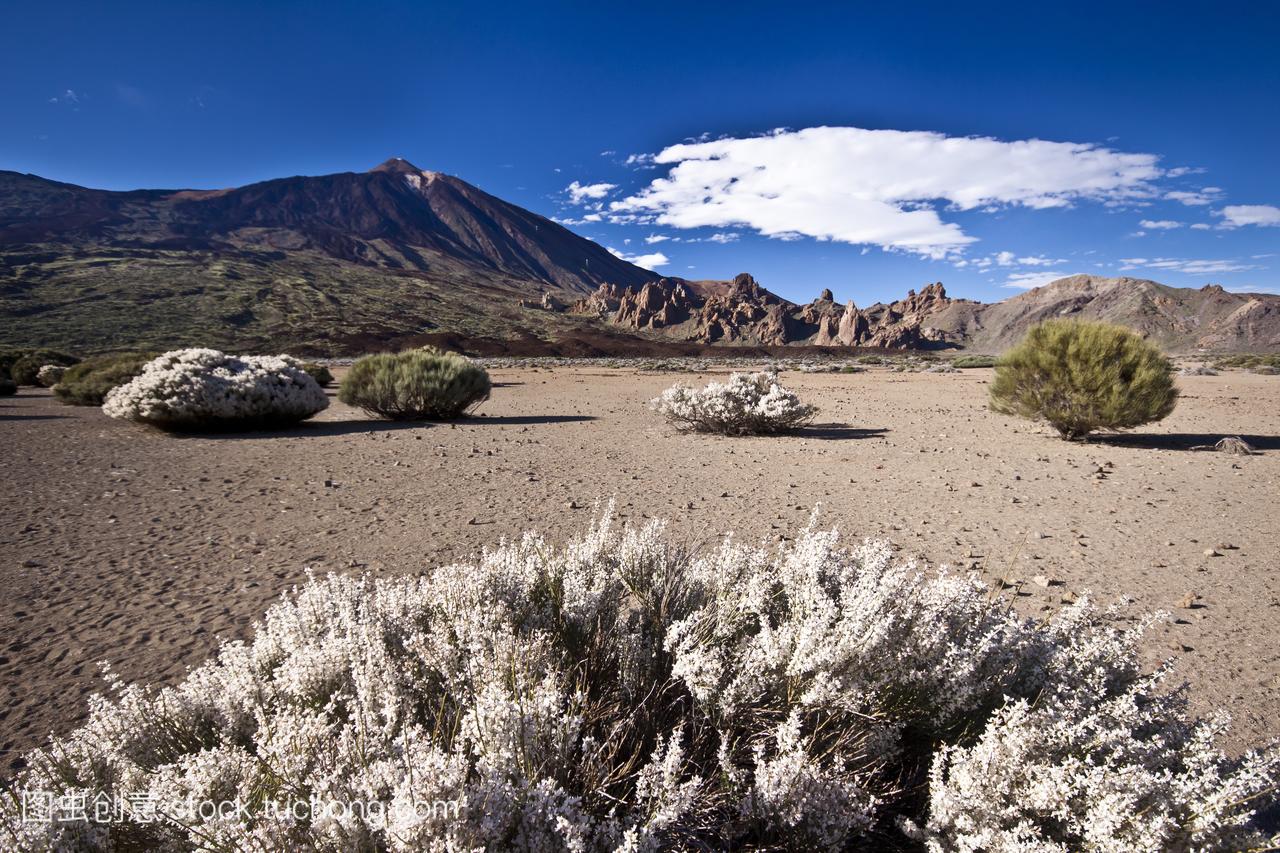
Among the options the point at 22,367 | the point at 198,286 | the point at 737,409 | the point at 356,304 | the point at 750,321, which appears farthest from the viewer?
the point at 750,321

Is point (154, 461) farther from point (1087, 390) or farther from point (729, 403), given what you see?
point (1087, 390)

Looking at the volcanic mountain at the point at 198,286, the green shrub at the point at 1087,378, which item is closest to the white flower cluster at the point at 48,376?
the green shrub at the point at 1087,378

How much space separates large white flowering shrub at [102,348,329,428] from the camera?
444 inches

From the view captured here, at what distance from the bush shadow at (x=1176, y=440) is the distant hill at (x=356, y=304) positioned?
37.5 meters

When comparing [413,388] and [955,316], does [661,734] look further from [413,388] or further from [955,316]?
[955,316]

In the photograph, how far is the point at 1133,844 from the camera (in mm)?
1596

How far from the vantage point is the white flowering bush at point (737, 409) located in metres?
12.4

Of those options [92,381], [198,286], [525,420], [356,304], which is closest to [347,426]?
[525,420]

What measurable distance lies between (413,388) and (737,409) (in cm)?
753

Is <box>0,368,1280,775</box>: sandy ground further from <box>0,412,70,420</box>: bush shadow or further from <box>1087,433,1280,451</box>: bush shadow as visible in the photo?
<box>0,412,70,420</box>: bush shadow

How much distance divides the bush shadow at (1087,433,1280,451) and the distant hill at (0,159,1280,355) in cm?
3745

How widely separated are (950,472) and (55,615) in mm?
9657

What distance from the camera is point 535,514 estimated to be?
21.4 ft

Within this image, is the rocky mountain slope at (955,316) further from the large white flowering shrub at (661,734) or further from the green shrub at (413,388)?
the large white flowering shrub at (661,734)
